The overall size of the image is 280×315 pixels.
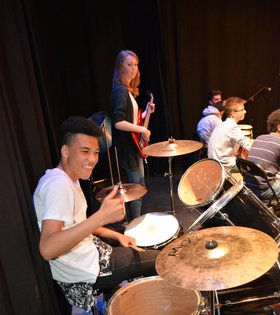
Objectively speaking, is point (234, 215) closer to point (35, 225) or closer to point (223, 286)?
point (223, 286)

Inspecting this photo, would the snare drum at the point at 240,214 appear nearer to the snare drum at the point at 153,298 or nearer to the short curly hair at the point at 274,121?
the snare drum at the point at 153,298

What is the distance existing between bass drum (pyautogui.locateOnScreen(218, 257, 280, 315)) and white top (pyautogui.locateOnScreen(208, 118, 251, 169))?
1.62m

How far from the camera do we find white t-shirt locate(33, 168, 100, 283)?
128 cm

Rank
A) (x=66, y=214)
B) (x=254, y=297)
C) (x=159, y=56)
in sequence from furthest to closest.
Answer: (x=159, y=56), (x=254, y=297), (x=66, y=214)

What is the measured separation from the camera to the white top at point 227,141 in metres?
3.07

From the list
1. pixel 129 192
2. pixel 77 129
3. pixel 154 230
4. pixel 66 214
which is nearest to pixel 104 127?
pixel 129 192

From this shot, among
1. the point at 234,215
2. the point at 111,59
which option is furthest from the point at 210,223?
the point at 111,59

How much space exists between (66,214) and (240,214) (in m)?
1.03

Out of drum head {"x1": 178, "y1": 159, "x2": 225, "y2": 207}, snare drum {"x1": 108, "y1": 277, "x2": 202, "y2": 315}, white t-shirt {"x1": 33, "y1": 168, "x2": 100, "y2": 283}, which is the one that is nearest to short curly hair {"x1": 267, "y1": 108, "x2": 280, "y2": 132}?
drum head {"x1": 178, "y1": 159, "x2": 225, "y2": 207}

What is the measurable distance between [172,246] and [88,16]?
10.9ft

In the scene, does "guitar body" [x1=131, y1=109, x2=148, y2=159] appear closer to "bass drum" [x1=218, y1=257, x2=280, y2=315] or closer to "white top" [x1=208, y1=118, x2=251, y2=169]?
"white top" [x1=208, y1=118, x2=251, y2=169]

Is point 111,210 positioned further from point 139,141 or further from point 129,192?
point 139,141

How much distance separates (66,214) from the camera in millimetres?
1281

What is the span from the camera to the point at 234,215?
178cm
